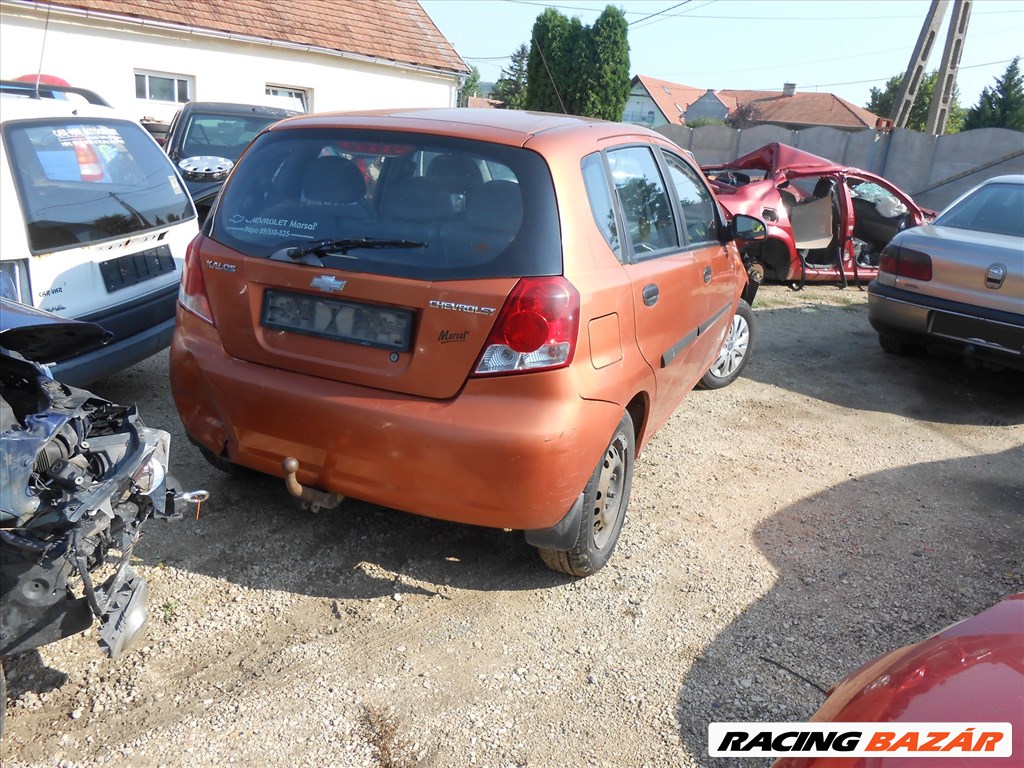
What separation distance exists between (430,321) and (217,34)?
1723 centimetres

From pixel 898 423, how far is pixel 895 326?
107cm

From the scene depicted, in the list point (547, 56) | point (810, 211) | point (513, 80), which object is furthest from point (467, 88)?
point (810, 211)

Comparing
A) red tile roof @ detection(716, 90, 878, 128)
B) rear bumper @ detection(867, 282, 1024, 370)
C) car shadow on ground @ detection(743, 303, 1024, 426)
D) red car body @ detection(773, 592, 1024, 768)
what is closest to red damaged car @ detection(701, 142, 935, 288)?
car shadow on ground @ detection(743, 303, 1024, 426)

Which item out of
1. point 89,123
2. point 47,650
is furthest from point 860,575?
point 89,123

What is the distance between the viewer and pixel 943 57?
18859mm

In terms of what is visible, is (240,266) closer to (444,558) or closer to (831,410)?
(444,558)

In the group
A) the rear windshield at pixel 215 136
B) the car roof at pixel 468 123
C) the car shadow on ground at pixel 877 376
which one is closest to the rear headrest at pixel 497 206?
the car roof at pixel 468 123

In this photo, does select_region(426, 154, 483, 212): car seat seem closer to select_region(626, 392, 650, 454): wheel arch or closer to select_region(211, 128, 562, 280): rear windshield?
select_region(211, 128, 562, 280): rear windshield

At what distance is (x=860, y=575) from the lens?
378 cm

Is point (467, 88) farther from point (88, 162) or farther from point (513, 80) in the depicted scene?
point (88, 162)

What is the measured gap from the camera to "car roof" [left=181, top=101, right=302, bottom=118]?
381 inches

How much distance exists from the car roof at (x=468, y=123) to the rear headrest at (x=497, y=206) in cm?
20

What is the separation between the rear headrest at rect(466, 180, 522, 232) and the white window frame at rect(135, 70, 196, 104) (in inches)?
646

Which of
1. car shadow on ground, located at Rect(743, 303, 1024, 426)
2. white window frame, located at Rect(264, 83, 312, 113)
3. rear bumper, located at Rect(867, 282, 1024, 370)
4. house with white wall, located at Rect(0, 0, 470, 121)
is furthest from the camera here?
white window frame, located at Rect(264, 83, 312, 113)
